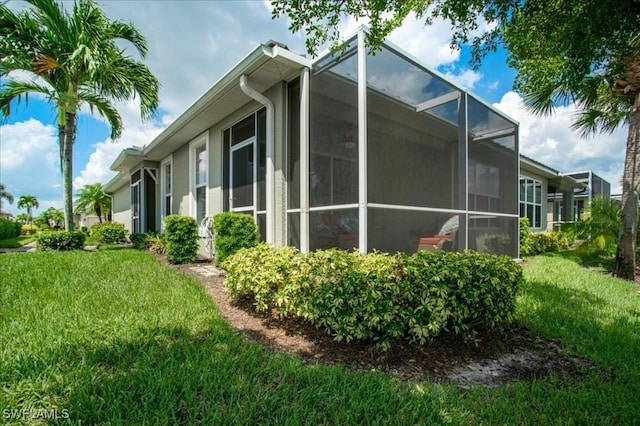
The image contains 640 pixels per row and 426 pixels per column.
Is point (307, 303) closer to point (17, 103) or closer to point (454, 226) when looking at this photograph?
point (454, 226)

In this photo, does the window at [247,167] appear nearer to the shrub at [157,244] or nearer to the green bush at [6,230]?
the shrub at [157,244]

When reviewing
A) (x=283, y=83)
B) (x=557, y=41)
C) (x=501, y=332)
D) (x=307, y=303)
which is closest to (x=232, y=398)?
(x=307, y=303)

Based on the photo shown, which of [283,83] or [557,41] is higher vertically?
[283,83]

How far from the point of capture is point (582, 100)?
7977 millimetres

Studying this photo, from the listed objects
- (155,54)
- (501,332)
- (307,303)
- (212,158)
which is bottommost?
(501,332)

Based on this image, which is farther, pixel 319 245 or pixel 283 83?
pixel 283 83

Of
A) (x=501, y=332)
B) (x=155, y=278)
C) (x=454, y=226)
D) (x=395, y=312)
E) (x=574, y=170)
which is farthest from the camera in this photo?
(x=574, y=170)

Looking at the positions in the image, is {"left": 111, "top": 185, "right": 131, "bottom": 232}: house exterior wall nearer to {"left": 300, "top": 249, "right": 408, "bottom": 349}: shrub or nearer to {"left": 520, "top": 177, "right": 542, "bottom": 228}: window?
{"left": 300, "top": 249, "right": 408, "bottom": 349}: shrub

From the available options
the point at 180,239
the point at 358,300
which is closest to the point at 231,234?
the point at 180,239

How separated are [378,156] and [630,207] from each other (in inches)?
269

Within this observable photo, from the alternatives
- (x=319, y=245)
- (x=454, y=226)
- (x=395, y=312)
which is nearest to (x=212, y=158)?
(x=319, y=245)

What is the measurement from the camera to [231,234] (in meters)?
6.03

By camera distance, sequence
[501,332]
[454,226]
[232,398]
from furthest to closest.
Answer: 1. [454,226]
2. [501,332]
3. [232,398]

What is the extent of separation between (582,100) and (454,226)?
5559mm
